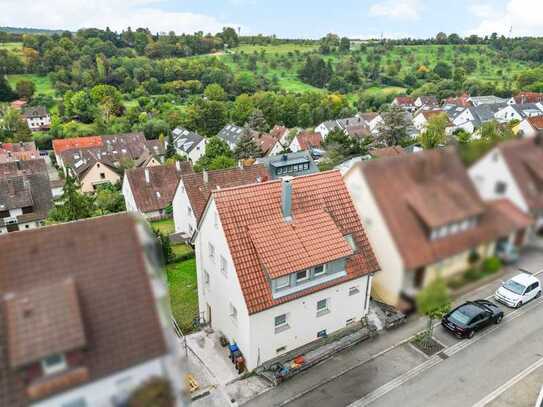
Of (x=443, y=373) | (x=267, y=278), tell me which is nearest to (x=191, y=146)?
(x=267, y=278)

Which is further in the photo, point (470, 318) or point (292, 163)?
point (292, 163)

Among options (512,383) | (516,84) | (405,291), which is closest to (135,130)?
(512,383)

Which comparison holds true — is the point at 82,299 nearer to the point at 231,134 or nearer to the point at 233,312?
the point at 233,312

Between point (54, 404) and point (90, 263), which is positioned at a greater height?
point (90, 263)

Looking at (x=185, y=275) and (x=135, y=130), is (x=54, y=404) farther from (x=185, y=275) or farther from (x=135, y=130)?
(x=135, y=130)

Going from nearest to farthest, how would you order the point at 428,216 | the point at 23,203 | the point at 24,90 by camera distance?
the point at 428,216
the point at 23,203
the point at 24,90

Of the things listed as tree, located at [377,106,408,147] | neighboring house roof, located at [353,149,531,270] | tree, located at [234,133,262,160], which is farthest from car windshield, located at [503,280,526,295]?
tree, located at [234,133,262,160]

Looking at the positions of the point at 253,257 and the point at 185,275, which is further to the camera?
the point at 185,275

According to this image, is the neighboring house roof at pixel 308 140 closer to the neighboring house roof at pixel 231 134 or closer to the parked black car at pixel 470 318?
the neighboring house roof at pixel 231 134
